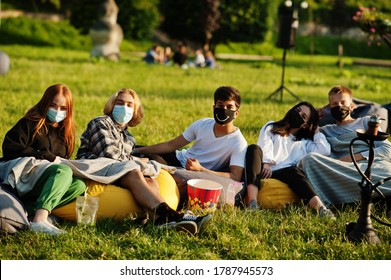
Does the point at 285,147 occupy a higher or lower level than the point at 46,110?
lower

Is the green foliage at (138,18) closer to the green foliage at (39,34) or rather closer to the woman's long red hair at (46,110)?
the green foliage at (39,34)

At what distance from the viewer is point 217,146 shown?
19.2 feet

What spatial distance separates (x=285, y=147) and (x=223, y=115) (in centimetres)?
86

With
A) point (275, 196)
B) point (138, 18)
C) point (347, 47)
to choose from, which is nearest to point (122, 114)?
point (275, 196)

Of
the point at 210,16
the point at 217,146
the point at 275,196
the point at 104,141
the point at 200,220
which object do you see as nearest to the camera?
the point at 200,220

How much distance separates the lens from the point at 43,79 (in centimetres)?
1534

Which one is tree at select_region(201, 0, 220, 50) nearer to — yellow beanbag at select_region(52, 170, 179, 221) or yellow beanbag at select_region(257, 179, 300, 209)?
yellow beanbag at select_region(257, 179, 300, 209)

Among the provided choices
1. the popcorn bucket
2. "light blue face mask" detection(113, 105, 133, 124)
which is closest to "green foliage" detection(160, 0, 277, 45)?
"light blue face mask" detection(113, 105, 133, 124)

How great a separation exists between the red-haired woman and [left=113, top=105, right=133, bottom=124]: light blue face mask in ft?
1.43

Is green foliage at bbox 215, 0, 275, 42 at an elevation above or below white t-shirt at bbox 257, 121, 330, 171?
above

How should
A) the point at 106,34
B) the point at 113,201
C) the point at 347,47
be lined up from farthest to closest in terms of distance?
the point at 347,47 → the point at 106,34 → the point at 113,201

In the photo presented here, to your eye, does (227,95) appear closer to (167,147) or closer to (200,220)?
(167,147)

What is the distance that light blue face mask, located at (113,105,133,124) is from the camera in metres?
5.45

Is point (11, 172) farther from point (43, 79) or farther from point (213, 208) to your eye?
point (43, 79)
